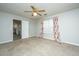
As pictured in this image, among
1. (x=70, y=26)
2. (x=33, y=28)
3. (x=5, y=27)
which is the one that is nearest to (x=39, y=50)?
(x=70, y=26)

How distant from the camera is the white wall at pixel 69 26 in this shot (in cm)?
440

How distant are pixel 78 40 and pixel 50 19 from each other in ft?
10.1

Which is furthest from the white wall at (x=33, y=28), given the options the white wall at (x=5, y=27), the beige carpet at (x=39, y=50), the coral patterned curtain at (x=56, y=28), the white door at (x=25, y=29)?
the beige carpet at (x=39, y=50)

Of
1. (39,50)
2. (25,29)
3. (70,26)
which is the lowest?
(39,50)

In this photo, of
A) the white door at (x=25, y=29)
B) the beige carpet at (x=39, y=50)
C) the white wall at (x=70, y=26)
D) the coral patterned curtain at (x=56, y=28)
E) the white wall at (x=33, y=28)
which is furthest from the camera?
the white wall at (x=33, y=28)

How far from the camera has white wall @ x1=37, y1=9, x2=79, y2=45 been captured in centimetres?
440

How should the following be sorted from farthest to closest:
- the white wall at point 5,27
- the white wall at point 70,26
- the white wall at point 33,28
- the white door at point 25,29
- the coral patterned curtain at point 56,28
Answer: the white wall at point 33,28 < the white door at point 25,29 < the coral patterned curtain at point 56,28 < the white wall at point 5,27 < the white wall at point 70,26

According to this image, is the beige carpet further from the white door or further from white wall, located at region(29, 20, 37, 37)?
white wall, located at region(29, 20, 37, 37)

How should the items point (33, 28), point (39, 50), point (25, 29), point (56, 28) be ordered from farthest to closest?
1. point (33, 28)
2. point (25, 29)
3. point (56, 28)
4. point (39, 50)

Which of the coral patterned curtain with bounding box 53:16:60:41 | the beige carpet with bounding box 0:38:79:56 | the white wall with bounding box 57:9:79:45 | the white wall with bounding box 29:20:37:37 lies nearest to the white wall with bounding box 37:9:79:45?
the white wall with bounding box 57:9:79:45

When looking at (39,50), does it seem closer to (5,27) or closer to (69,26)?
(69,26)

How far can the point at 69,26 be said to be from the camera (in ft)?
15.8

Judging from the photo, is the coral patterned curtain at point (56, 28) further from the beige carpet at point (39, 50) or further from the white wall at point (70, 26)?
the beige carpet at point (39, 50)

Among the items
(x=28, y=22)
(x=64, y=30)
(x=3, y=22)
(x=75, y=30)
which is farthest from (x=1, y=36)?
(x=75, y=30)
